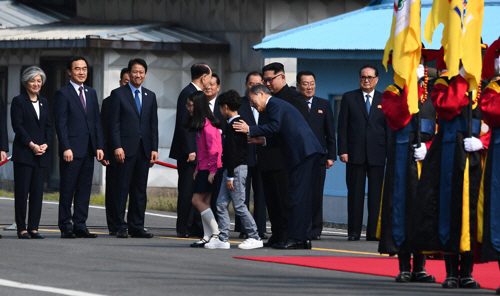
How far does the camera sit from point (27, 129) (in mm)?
13352

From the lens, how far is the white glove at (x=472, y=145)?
29.4ft

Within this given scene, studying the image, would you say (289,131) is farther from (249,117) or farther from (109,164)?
(109,164)

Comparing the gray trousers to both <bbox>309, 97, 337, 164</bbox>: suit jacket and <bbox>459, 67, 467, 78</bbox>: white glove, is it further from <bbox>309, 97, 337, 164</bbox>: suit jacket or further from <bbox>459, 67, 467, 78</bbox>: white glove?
<bbox>459, 67, 467, 78</bbox>: white glove

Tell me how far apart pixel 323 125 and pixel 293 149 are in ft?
7.58

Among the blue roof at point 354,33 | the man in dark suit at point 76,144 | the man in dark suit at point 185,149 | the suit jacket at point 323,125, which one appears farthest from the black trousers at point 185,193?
the blue roof at point 354,33

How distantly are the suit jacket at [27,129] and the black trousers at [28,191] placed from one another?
9 cm

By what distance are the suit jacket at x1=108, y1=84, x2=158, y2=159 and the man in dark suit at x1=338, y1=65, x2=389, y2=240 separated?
2.42m

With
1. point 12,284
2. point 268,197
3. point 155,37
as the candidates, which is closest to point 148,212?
point 155,37

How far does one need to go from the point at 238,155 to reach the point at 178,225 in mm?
2068

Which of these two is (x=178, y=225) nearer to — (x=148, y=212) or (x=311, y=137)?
(x=311, y=137)

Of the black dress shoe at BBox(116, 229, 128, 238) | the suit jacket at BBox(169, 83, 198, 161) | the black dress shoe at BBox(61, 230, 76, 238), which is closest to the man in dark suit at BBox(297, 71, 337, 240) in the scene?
the suit jacket at BBox(169, 83, 198, 161)

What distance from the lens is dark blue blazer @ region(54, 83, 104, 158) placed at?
1345cm

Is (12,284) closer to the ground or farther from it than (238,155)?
closer to the ground

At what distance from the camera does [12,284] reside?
355 inches
